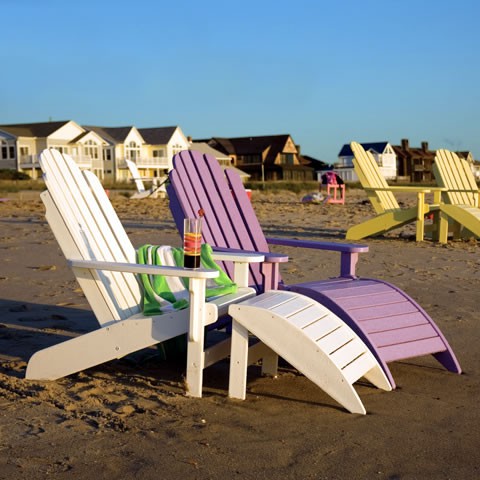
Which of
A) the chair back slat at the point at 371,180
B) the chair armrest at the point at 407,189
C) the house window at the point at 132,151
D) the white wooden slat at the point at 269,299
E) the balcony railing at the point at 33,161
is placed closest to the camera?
the white wooden slat at the point at 269,299

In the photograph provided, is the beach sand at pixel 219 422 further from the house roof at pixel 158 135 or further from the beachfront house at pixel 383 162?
the beachfront house at pixel 383 162

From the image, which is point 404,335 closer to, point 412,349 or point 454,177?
point 412,349

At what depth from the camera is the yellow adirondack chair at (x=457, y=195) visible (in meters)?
11.1

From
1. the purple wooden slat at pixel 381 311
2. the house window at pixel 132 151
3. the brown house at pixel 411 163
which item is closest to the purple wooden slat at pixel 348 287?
the purple wooden slat at pixel 381 311

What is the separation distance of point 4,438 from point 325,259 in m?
6.16

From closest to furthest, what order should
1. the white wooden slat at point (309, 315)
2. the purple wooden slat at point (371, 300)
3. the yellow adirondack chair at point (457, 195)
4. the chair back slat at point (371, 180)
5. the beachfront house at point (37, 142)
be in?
the white wooden slat at point (309, 315)
the purple wooden slat at point (371, 300)
the yellow adirondack chair at point (457, 195)
the chair back slat at point (371, 180)
the beachfront house at point (37, 142)

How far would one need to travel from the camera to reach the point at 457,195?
1253 cm

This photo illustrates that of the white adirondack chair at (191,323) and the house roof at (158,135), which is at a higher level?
the house roof at (158,135)

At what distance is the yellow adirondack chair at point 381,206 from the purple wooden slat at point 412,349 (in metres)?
7.03

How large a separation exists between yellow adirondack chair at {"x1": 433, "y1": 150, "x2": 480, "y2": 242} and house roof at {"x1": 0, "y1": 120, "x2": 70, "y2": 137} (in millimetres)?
48721

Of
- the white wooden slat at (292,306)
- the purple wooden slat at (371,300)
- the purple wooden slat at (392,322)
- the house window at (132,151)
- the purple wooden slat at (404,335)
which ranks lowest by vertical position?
the purple wooden slat at (404,335)

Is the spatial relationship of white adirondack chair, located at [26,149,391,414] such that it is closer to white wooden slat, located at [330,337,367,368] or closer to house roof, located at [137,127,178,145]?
white wooden slat, located at [330,337,367,368]

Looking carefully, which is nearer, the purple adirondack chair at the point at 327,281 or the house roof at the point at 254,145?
the purple adirondack chair at the point at 327,281

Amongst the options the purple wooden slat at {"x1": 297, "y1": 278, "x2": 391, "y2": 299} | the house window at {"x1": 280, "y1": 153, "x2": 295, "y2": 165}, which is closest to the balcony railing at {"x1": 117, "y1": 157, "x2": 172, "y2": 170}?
the house window at {"x1": 280, "y1": 153, "x2": 295, "y2": 165}
